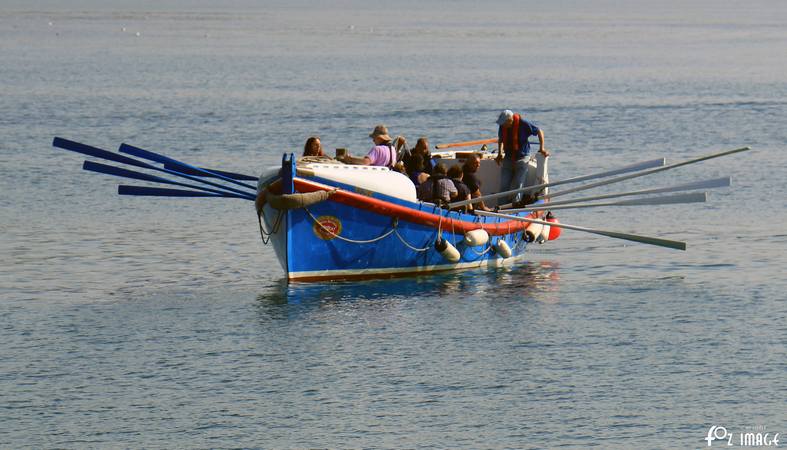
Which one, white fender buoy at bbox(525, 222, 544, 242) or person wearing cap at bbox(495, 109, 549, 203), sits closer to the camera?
person wearing cap at bbox(495, 109, 549, 203)

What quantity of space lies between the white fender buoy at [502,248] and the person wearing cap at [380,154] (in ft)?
9.12

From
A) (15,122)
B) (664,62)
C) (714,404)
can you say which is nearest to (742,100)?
(664,62)

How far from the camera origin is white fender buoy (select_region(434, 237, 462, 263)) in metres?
24.1

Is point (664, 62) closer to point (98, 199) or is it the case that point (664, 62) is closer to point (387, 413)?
point (98, 199)

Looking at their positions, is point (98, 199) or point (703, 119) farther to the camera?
point (703, 119)

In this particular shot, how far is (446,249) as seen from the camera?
24.1 metres

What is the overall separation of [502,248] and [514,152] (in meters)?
2.27

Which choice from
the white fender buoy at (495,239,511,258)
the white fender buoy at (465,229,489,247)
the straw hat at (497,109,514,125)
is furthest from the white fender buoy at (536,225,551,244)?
the white fender buoy at (465,229,489,247)

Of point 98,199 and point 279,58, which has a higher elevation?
point 279,58

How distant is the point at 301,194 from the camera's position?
22109 mm

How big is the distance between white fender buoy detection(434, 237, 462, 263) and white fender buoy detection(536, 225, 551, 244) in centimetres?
362

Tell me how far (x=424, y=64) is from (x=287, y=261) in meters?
56.7

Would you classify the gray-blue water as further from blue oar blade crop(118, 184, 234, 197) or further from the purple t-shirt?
the purple t-shirt

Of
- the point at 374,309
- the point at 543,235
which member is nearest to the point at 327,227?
the point at 374,309
